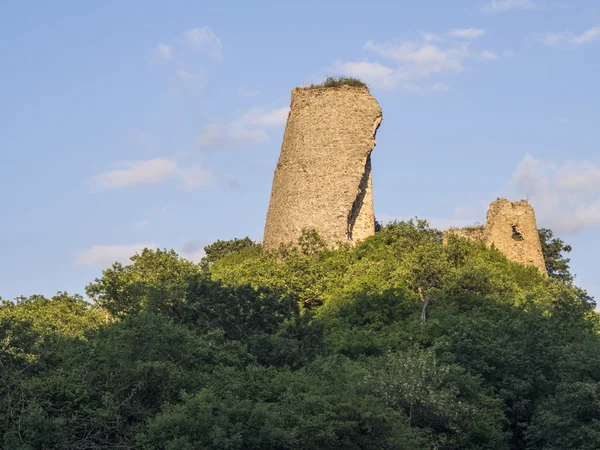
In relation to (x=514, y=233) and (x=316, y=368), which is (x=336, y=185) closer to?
(x=514, y=233)

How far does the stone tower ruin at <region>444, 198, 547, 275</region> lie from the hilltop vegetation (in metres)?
4.49

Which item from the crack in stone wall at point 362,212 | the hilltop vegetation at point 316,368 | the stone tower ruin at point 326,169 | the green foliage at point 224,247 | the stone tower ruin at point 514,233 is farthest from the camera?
the green foliage at point 224,247

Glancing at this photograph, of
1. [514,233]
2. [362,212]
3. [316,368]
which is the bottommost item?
[316,368]

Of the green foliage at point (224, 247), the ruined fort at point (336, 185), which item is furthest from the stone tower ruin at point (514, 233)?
the green foliage at point (224, 247)

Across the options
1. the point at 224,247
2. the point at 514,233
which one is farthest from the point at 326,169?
the point at 224,247

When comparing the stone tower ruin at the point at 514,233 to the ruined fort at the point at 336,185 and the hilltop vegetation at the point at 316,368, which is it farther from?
the hilltop vegetation at the point at 316,368

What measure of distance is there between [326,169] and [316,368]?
16598 millimetres

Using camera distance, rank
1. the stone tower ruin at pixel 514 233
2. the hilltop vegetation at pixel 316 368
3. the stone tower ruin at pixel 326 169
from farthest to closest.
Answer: the stone tower ruin at pixel 514 233 < the stone tower ruin at pixel 326 169 < the hilltop vegetation at pixel 316 368

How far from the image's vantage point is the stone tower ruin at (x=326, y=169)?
40938 millimetres

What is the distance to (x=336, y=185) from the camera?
135 ft

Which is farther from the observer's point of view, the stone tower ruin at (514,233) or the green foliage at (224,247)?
the green foliage at (224,247)

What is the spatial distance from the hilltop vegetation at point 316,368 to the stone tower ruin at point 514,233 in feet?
14.7

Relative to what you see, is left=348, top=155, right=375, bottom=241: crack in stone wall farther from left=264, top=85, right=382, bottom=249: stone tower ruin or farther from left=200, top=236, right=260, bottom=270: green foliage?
left=200, top=236, right=260, bottom=270: green foliage

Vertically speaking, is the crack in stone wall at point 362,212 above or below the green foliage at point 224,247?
below
